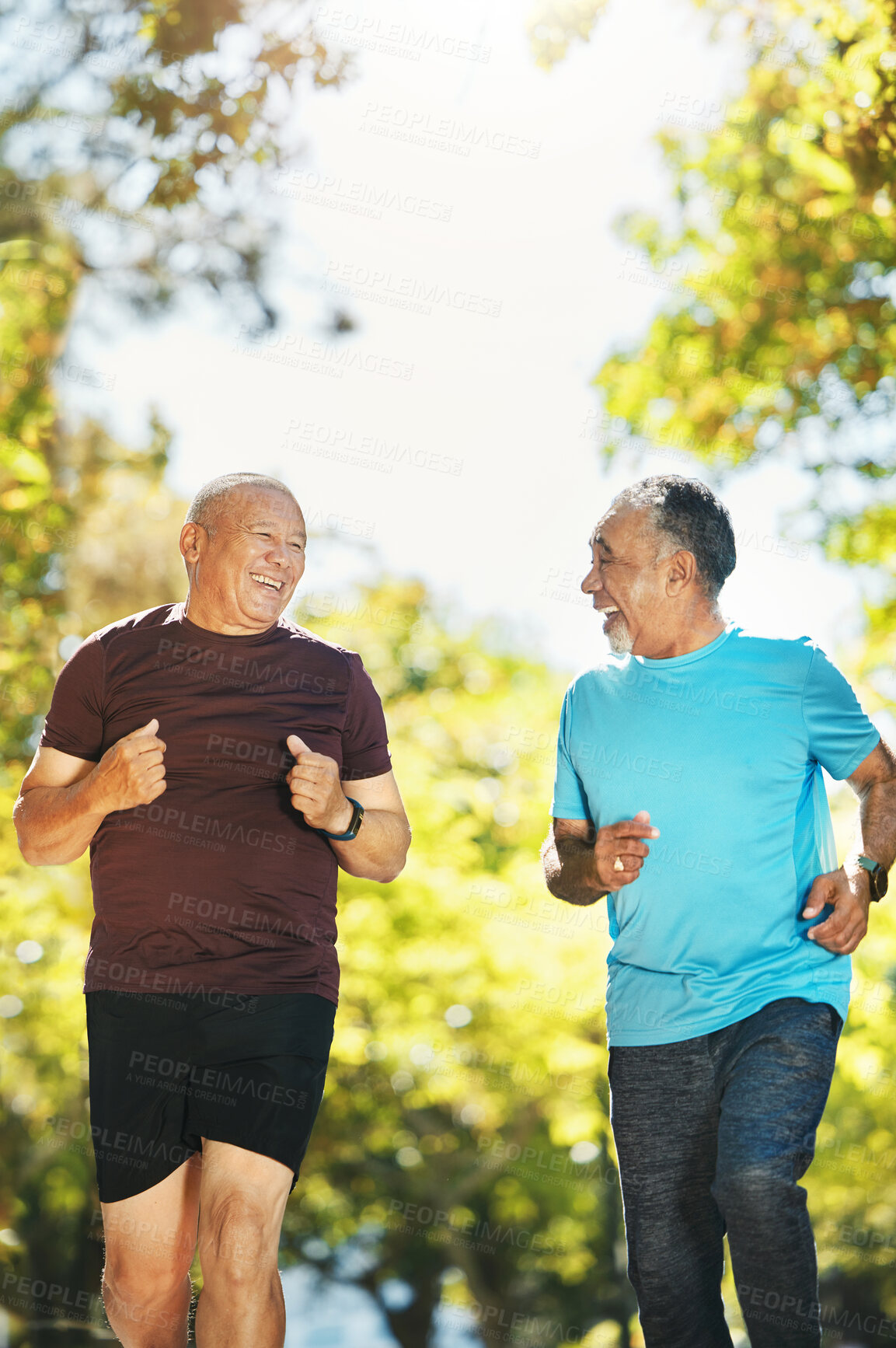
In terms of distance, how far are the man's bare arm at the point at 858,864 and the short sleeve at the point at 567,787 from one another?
2.07ft

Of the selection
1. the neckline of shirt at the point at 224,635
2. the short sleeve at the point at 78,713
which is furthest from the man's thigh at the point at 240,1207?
the neckline of shirt at the point at 224,635

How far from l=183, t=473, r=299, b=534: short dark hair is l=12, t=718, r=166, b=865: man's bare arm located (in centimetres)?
60

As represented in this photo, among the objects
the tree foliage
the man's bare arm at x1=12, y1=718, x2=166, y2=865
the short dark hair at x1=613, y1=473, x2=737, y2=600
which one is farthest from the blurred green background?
the man's bare arm at x1=12, y1=718, x2=166, y2=865

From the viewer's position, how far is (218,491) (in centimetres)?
321

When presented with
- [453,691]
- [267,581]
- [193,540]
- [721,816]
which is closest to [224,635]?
[267,581]

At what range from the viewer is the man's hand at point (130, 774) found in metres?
2.78

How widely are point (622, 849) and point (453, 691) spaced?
15.7 m

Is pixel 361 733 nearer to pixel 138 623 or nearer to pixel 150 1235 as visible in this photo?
pixel 138 623

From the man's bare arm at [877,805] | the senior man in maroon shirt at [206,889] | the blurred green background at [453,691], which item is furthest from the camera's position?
the blurred green background at [453,691]

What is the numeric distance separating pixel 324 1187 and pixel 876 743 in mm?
18285

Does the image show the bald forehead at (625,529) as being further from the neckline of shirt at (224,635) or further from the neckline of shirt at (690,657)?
the neckline of shirt at (224,635)

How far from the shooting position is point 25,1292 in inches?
512

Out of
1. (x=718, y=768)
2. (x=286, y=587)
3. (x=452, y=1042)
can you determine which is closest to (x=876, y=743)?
(x=718, y=768)

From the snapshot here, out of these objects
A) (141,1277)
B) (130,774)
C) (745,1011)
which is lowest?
(141,1277)
